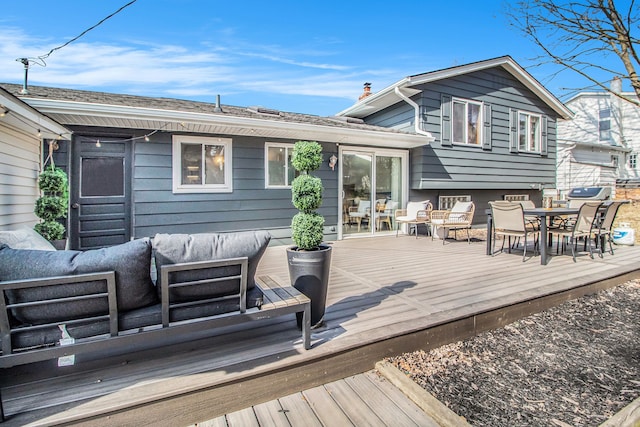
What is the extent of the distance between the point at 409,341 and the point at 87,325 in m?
2.10

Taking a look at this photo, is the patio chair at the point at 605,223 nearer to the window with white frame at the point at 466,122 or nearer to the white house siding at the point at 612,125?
the window with white frame at the point at 466,122

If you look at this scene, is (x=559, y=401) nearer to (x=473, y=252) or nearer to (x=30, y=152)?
(x=473, y=252)

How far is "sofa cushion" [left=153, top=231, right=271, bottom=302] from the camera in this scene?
1820 millimetres

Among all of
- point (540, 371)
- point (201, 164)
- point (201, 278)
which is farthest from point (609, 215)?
point (201, 164)

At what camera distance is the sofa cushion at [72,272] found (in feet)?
4.99

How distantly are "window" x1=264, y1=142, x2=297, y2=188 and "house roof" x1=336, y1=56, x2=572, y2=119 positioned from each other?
10.1 feet

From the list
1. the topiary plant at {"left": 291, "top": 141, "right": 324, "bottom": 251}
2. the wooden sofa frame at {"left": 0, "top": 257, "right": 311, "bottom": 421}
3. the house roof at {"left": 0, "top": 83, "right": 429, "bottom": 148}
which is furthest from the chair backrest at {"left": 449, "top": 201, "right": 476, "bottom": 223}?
the wooden sofa frame at {"left": 0, "top": 257, "right": 311, "bottom": 421}

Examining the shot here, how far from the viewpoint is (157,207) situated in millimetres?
5527

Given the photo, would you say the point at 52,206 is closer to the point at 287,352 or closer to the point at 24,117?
the point at 24,117

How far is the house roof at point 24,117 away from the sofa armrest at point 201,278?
100 inches

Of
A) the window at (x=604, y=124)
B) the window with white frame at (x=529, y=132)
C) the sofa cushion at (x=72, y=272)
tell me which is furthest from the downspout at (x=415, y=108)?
the window at (x=604, y=124)

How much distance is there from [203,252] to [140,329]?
20.3 inches

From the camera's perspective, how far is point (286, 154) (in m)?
6.57

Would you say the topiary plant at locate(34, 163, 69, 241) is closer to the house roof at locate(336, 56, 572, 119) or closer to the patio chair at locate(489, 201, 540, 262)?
the patio chair at locate(489, 201, 540, 262)
